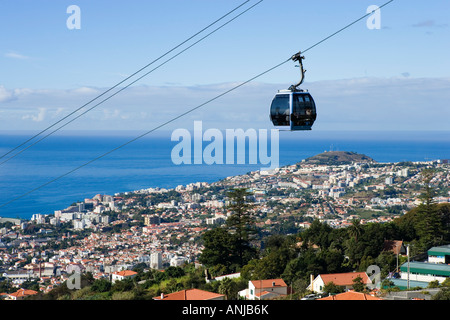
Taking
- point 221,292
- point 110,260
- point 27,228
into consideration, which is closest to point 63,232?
point 27,228

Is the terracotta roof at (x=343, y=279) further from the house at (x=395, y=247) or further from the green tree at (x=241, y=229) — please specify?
the green tree at (x=241, y=229)

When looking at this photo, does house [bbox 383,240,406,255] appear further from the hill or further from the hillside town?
the hill

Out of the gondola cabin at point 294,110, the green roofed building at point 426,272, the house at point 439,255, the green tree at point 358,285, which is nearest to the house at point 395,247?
the house at point 439,255

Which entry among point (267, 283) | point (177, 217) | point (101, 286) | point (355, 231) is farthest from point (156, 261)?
point (177, 217)

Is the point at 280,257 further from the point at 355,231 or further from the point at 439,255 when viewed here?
the point at 439,255

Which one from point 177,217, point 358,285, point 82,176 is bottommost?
point 358,285

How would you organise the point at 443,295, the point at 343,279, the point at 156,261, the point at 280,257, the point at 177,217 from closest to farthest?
1. the point at 443,295
2. the point at 343,279
3. the point at 280,257
4. the point at 156,261
5. the point at 177,217
